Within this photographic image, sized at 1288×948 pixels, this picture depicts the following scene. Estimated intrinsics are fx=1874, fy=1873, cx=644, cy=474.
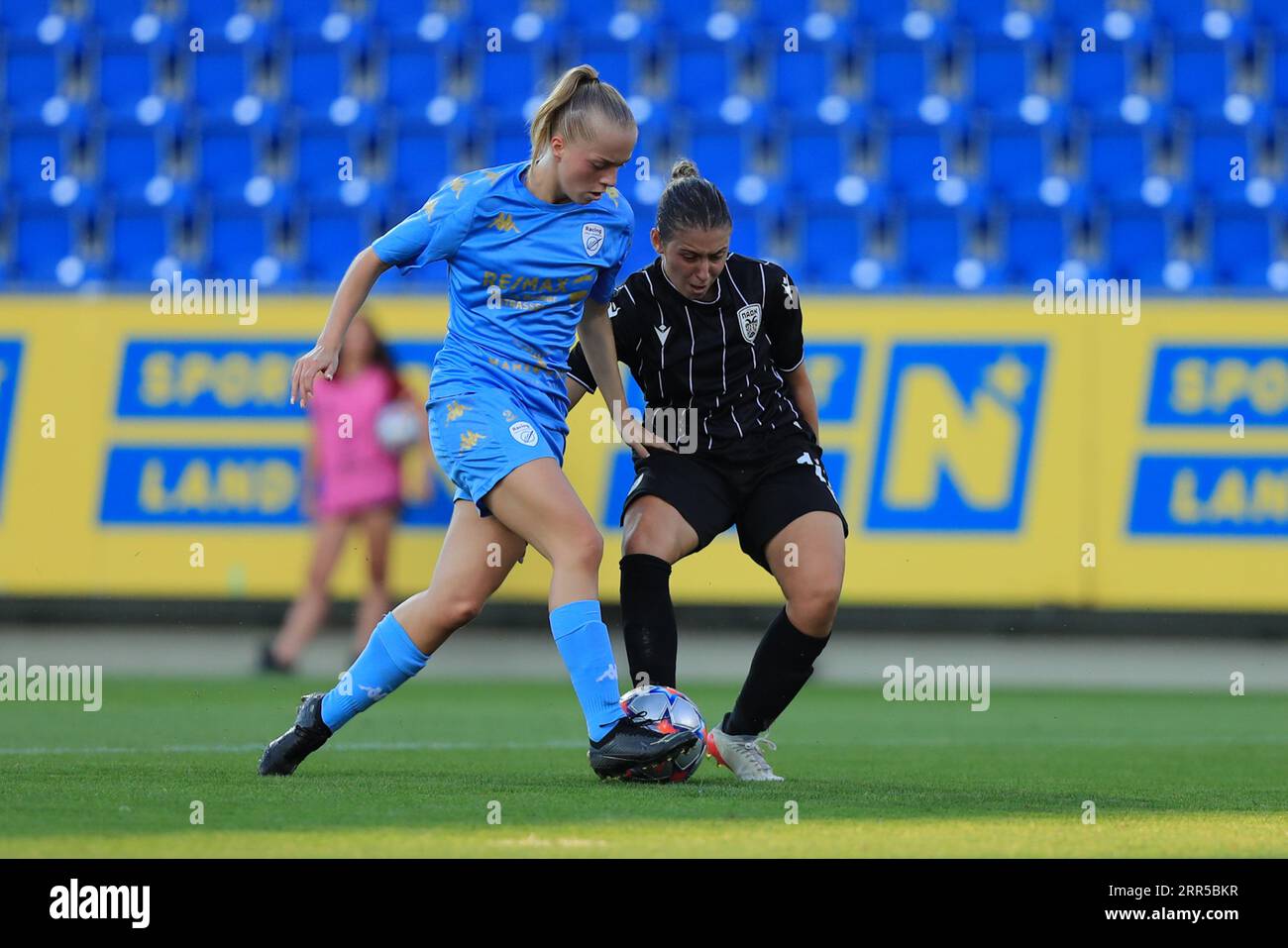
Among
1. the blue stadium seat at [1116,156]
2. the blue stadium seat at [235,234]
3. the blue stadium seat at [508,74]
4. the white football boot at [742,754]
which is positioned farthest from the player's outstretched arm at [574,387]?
the blue stadium seat at [508,74]

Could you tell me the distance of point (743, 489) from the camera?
17.9 ft

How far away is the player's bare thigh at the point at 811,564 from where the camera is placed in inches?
209

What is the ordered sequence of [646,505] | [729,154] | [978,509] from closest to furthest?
1. [646,505]
2. [978,509]
3. [729,154]

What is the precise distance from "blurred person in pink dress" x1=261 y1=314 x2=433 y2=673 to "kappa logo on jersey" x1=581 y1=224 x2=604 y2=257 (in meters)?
5.20

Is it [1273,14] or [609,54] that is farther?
[609,54]

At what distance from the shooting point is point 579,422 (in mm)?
10070

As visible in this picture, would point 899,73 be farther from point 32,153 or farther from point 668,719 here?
point 668,719

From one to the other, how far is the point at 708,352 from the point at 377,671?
1356mm

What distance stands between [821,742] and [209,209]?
7098 millimetres

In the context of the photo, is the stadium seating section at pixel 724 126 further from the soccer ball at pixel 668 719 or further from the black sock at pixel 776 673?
the soccer ball at pixel 668 719

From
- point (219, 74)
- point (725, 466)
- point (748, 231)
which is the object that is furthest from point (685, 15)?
point (725, 466)
